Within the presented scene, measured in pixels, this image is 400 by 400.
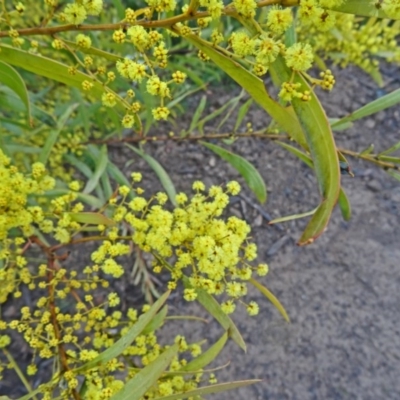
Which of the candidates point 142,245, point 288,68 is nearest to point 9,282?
point 142,245

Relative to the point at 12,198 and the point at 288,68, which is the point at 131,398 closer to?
the point at 12,198

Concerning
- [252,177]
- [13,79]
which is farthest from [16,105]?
[252,177]

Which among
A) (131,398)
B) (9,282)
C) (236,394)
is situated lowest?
(236,394)

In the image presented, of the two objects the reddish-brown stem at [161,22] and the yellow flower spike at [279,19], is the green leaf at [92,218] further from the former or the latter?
the yellow flower spike at [279,19]

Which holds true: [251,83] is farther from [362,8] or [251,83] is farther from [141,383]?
[141,383]

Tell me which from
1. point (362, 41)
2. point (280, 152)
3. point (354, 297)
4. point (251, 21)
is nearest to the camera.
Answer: point (251, 21)

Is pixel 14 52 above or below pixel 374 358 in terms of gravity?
above
